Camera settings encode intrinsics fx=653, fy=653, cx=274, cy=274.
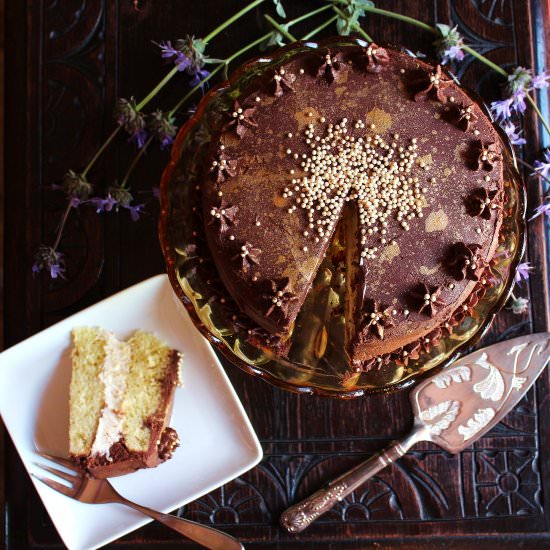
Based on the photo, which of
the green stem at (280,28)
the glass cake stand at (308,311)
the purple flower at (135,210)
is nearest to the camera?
the glass cake stand at (308,311)

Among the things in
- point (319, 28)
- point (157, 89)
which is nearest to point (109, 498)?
point (157, 89)

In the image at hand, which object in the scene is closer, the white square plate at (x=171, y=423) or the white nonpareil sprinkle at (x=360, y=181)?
the white nonpareil sprinkle at (x=360, y=181)

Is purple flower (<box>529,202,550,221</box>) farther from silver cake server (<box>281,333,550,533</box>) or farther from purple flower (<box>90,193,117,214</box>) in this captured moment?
purple flower (<box>90,193,117,214</box>)

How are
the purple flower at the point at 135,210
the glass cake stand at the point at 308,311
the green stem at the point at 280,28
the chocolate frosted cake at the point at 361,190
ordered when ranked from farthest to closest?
1. the purple flower at the point at 135,210
2. the green stem at the point at 280,28
3. the glass cake stand at the point at 308,311
4. the chocolate frosted cake at the point at 361,190

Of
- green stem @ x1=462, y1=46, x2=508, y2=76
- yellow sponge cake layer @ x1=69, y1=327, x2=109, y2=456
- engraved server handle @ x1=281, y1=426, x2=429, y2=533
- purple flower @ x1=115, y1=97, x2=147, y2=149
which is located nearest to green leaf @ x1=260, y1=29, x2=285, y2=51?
purple flower @ x1=115, y1=97, x2=147, y2=149

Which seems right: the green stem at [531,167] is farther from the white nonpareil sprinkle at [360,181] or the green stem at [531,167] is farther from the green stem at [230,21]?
the green stem at [230,21]

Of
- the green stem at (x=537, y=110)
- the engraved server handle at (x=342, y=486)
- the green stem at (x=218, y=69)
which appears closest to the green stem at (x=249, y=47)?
the green stem at (x=218, y=69)

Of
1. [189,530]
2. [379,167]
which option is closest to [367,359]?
[379,167]
